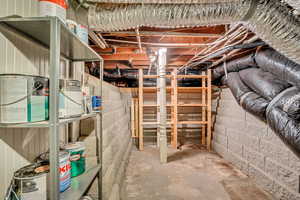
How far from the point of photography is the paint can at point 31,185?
2.26 ft

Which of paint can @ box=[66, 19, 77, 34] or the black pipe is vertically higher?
the black pipe

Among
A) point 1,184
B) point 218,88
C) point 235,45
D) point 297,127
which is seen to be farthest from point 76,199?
point 218,88

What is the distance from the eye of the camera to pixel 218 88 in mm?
3621

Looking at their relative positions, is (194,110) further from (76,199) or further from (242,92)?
(76,199)

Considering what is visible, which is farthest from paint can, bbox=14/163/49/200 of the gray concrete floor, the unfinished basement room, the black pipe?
the black pipe

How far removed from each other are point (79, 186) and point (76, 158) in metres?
0.17

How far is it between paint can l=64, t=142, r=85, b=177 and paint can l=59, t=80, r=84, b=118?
290 mm

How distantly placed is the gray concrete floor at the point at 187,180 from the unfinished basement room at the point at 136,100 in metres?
0.02

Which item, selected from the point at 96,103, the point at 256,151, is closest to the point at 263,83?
the point at 256,151

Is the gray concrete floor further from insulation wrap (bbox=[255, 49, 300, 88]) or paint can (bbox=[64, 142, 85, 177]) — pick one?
insulation wrap (bbox=[255, 49, 300, 88])

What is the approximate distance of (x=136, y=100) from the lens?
3971 mm

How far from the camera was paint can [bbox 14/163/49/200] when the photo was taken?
689 mm

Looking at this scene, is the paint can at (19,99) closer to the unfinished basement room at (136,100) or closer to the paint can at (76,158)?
the unfinished basement room at (136,100)

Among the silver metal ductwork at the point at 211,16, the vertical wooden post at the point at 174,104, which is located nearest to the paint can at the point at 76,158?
the silver metal ductwork at the point at 211,16
